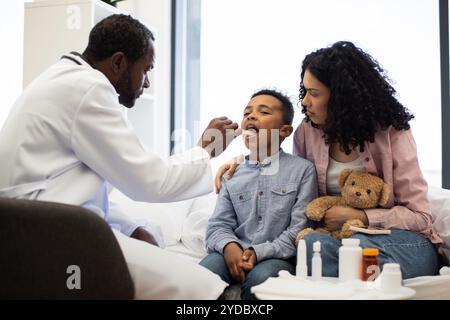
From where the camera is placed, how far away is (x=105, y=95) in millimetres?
1386

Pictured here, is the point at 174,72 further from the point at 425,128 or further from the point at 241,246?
the point at 241,246

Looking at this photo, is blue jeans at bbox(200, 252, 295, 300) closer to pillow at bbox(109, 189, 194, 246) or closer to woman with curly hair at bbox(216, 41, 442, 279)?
woman with curly hair at bbox(216, 41, 442, 279)

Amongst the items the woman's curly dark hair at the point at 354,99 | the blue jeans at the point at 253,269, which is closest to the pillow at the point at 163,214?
the blue jeans at the point at 253,269

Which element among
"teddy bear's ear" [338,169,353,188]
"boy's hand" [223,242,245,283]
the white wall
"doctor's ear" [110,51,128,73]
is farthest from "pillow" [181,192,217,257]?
the white wall

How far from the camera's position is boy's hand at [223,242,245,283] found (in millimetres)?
1618

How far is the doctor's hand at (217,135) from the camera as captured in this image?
1628 millimetres

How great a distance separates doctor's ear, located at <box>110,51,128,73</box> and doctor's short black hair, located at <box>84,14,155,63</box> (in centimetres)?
1

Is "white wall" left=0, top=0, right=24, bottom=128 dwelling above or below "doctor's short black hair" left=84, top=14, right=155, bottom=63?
above

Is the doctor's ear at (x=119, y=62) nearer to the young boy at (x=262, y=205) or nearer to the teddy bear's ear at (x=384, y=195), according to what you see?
the young boy at (x=262, y=205)

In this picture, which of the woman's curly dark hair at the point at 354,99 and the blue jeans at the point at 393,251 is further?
the woman's curly dark hair at the point at 354,99

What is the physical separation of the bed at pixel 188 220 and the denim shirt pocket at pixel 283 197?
30cm

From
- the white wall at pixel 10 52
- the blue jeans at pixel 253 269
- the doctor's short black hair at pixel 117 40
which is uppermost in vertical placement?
the white wall at pixel 10 52
